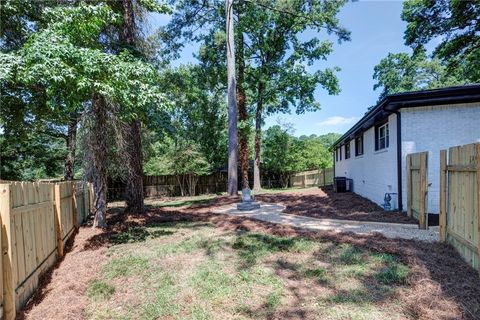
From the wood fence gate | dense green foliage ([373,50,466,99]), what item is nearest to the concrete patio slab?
the wood fence gate

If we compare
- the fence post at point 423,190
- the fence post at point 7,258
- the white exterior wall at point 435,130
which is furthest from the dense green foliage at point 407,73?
the fence post at point 7,258

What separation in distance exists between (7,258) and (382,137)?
33.4 feet

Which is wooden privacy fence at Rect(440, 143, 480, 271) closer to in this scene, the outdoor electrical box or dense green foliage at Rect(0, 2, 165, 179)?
dense green foliage at Rect(0, 2, 165, 179)

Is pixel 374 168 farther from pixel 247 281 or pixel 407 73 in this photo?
pixel 407 73

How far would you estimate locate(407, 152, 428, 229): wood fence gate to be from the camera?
5926 millimetres

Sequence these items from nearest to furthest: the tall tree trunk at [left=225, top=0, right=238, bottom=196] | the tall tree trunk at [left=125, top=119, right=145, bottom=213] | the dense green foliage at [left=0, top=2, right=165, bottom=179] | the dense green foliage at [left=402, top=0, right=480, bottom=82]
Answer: the dense green foliage at [left=0, top=2, right=165, bottom=179] → the tall tree trunk at [left=125, top=119, right=145, bottom=213] → the dense green foliage at [left=402, top=0, right=480, bottom=82] → the tall tree trunk at [left=225, top=0, right=238, bottom=196]

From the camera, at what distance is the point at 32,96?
9.51 meters

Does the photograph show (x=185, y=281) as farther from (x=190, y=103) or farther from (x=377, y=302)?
(x=190, y=103)

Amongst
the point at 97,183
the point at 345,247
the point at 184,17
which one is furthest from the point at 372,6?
the point at 97,183

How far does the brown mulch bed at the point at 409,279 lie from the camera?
116 inches

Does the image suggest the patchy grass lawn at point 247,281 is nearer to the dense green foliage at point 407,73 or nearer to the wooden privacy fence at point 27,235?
the wooden privacy fence at point 27,235

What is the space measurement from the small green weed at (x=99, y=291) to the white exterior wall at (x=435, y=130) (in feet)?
24.9

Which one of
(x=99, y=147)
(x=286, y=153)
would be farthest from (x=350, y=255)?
(x=286, y=153)

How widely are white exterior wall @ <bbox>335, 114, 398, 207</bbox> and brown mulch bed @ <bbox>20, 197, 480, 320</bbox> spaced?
11.8 feet
